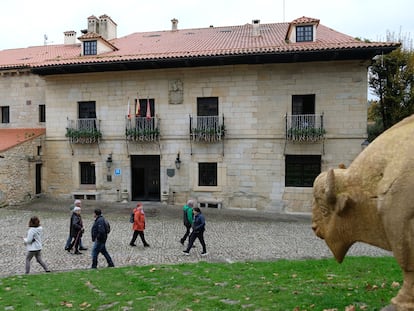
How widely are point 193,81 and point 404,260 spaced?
1742 cm

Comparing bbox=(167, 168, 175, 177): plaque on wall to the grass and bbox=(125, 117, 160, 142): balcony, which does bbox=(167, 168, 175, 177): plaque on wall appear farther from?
the grass

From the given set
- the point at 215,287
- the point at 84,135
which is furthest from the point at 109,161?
the point at 215,287

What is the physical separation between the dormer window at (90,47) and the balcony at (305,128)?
12396 mm

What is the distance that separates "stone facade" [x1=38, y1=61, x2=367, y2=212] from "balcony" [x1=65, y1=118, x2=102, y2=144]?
362 millimetres

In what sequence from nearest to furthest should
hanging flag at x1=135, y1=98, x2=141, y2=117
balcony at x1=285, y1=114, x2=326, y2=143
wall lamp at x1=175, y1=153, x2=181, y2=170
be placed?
1. balcony at x1=285, y1=114, x2=326, y2=143
2. hanging flag at x1=135, y1=98, x2=141, y2=117
3. wall lamp at x1=175, y1=153, x2=181, y2=170

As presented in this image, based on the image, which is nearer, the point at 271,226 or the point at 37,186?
the point at 271,226

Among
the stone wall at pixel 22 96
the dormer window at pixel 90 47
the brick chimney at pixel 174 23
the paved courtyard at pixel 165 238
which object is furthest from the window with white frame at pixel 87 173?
the brick chimney at pixel 174 23

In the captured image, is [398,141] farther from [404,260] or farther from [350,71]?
[350,71]

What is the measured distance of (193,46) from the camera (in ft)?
68.3

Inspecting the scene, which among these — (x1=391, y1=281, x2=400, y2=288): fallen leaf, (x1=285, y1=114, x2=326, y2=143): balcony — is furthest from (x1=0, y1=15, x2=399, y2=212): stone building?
(x1=391, y1=281, x2=400, y2=288): fallen leaf

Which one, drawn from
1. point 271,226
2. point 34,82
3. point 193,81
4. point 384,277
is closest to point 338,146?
point 271,226

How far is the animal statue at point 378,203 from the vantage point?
2.97 metres

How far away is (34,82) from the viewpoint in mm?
23375

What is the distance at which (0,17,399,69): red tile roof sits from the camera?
17719 mm
